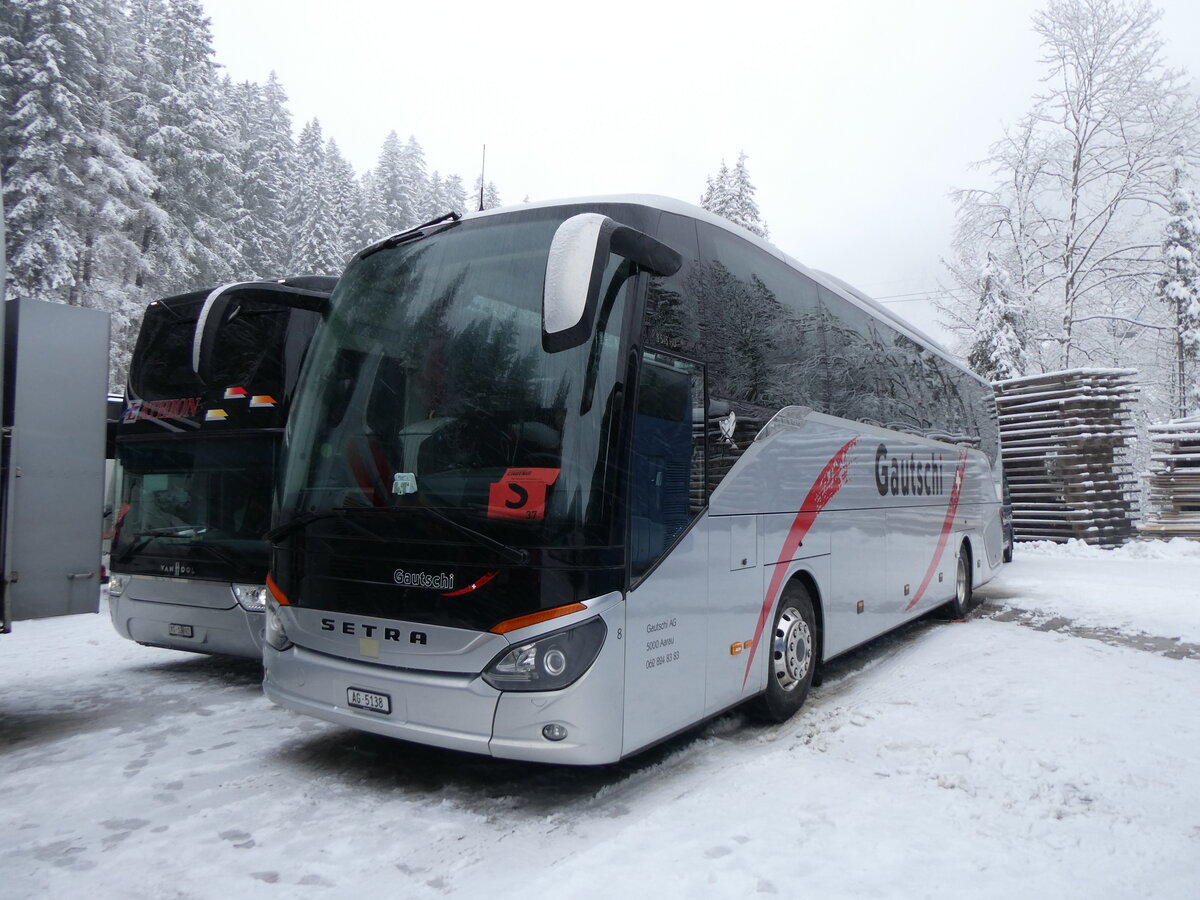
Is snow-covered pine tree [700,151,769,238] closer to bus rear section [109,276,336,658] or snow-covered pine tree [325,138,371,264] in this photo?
snow-covered pine tree [325,138,371,264]

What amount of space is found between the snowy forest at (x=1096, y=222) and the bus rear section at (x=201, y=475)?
26.4 m

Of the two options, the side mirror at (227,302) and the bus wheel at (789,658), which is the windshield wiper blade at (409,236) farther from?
the bus wheel at (789,658)

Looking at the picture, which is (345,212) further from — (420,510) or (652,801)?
(652,801)

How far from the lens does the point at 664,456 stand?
16.0ft

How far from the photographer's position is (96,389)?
606cm

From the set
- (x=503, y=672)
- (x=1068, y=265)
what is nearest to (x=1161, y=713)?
(x=503, y=672)

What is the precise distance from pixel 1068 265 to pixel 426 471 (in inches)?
1218

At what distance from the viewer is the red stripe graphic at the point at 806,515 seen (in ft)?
19.6

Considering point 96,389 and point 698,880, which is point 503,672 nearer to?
point 698,880

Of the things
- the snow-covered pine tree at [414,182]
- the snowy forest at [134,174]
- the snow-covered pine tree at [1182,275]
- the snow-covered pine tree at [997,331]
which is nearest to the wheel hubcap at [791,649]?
the snowy forest at [134,174]

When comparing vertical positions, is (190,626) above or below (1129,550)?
above

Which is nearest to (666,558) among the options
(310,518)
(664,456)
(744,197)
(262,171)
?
(664,456)

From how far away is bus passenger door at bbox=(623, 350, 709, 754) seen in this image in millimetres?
4574

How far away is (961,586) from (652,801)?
8206 millimetres
